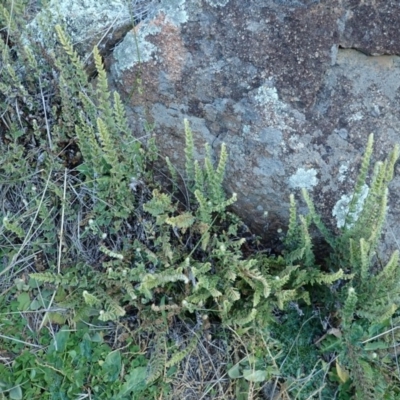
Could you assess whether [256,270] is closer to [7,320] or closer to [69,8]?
[7,320]

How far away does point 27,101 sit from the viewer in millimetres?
3131

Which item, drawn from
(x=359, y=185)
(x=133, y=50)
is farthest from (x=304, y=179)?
(x=133, y=50)

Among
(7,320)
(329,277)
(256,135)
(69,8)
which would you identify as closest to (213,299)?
(329,277)

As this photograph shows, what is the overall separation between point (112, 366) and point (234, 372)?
60cm

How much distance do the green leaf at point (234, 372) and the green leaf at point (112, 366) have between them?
544mm

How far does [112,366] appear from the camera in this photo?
2779 mm

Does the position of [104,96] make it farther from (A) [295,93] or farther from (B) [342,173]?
(B) [342,173]

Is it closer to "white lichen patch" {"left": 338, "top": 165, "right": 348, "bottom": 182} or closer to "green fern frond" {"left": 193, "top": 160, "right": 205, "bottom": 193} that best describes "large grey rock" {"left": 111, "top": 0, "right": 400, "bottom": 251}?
"white lichen patch" {"left": 338, "top": 165, "right": 348, "bottom": 182}

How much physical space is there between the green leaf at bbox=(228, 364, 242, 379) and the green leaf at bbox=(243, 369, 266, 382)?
0.05 meters

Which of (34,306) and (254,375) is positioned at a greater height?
(34,306)

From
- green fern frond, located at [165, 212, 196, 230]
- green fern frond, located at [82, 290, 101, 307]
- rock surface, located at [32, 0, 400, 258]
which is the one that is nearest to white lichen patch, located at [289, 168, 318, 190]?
rock surface, located at [32, 0, 400, 258]

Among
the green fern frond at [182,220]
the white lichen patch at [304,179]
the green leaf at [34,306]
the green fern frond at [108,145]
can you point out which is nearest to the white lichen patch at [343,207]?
the white lichen patch at [304,179]

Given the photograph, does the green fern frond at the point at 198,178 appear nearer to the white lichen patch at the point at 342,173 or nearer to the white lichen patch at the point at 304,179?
the white lichen patch at the point at 304,179

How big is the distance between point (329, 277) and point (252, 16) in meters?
1.37
